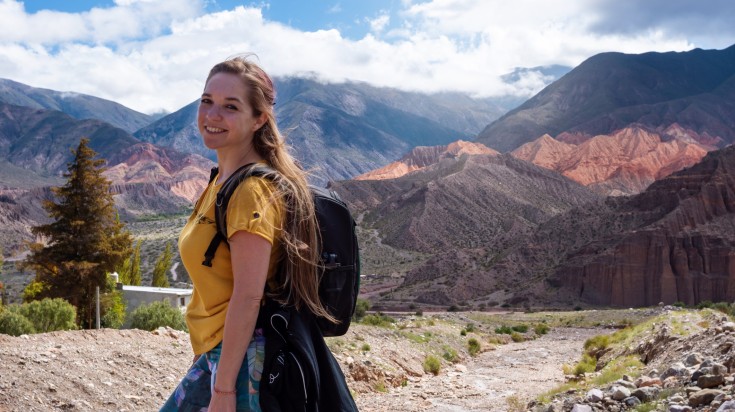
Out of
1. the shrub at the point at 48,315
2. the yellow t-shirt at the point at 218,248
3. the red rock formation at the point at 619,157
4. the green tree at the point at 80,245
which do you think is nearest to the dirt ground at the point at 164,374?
the shrub at the point at 48,315

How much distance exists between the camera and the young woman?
2504 millimetres

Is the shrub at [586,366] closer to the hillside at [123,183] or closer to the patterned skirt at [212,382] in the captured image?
the patterned skirt at [212,382]

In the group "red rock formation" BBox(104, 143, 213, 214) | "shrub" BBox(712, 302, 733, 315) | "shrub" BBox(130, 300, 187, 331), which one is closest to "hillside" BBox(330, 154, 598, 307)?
"shrub" BBox(712, 302, 733, 315)

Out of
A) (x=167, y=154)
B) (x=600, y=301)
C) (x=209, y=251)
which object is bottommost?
(x=600, y=301)

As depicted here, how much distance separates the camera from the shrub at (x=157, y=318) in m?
16.4

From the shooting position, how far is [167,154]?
199875 millimetres

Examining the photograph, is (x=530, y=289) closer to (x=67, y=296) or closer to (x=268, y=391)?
(x=67, y=296)

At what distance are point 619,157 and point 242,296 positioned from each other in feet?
440

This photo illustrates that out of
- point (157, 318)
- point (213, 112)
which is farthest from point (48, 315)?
point (213, 112)

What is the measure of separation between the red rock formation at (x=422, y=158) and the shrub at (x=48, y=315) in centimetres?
12632

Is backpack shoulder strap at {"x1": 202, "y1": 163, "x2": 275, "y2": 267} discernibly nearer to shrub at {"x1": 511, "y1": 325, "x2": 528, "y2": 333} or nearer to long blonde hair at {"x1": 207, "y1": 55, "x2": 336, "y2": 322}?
long blonde hair at {"x1": 207, "y1": 55, "x2": 336, "y2": 322}

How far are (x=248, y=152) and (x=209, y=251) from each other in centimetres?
50

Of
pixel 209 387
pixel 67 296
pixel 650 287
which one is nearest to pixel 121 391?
pixel 209 387

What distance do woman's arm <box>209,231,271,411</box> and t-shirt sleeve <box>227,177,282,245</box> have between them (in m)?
0.03
